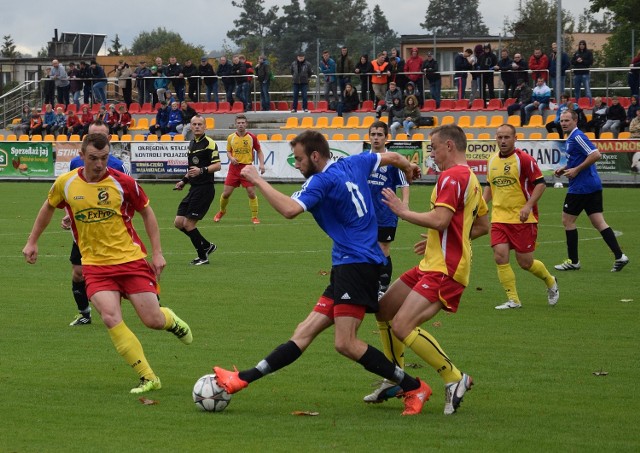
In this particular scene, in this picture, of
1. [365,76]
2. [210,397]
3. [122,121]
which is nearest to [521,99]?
[365,76]

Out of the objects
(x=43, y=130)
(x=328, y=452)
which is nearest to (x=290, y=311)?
(x=328, y=452)

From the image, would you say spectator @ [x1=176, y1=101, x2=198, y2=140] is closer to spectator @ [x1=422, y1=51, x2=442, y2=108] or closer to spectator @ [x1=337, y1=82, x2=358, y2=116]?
spectator @ [x1=337, y1=82, x2=358, y2=116]

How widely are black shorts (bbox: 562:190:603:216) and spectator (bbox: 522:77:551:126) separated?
18.0 metres

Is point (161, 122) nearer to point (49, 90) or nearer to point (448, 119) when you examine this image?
point (49, 90)

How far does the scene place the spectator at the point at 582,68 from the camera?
33.1 meters

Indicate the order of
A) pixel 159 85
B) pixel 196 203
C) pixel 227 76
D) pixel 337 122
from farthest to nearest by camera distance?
1. pixel 159 85
2. pixel 227 76
3. pixel 337 122
4. pixel 196 203

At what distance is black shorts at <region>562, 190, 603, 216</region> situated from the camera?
14.8 meters

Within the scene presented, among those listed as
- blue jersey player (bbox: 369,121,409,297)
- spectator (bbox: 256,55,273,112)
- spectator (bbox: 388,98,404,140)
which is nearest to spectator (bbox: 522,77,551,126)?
spectator (bbox: 388,98,404,140)

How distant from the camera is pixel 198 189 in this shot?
16.1 metres

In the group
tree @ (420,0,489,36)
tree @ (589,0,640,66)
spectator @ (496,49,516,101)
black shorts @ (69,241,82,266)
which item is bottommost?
black shorts @ (69,241,82,266)

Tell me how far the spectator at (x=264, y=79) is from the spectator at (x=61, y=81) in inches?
339

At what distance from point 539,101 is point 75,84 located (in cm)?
1919

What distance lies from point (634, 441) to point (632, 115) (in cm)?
2524

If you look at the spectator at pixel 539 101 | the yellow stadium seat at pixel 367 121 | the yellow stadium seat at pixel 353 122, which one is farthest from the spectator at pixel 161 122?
the spectator at pixel 539 101
